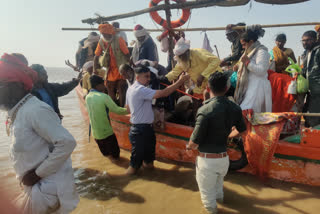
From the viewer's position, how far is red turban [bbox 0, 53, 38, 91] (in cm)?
171

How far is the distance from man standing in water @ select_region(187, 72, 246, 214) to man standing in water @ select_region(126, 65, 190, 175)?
957 mm

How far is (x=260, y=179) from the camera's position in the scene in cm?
345

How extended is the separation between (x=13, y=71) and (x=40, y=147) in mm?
606

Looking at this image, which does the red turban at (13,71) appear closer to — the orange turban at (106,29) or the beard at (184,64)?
the beard at (184,64)

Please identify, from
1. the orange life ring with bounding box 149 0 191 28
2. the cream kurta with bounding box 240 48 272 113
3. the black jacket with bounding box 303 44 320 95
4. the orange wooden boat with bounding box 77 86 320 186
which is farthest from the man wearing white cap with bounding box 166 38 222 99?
the orange life ring with bounding box 149 0 191 28

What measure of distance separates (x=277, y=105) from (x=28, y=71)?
3.74m

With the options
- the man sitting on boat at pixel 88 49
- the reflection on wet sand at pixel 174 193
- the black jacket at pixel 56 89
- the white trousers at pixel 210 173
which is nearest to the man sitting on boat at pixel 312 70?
the reflection on wet sand at pixel 174 193

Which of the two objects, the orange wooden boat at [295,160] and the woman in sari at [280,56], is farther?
the woman in sari at [280,56]

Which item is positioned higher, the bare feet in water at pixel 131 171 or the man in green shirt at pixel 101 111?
the man in green shirt at pixel 101 111

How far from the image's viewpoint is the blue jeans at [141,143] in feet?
12.5

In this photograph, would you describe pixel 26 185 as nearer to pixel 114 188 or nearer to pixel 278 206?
pixel 114 188

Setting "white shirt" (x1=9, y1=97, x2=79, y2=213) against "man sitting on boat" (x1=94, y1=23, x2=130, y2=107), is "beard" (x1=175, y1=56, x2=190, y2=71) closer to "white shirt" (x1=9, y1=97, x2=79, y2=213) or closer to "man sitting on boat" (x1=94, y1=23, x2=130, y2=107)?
"man sitting on boat" (x1=94, y1=23, x2=130, y2=107)

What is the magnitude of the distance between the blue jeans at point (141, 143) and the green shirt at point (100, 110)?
438 millimetres

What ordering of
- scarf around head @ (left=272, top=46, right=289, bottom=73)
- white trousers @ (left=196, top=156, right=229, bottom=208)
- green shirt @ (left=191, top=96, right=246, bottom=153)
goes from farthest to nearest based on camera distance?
scarf around head @ (left=272, top=46, right=289, bottom=73)
white trousers @ (left=196, top=156, right=229, bottom=208)
green shirt @ (left=191, top=96, right=246, bottom=153)
